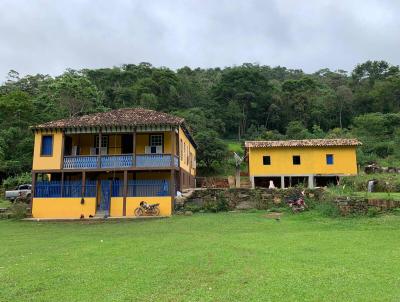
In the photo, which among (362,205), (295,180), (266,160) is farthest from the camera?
(295,180)

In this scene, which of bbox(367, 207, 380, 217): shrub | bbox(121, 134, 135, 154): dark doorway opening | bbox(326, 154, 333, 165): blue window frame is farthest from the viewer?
bbox(326, 154, 333, 165): blue window frame

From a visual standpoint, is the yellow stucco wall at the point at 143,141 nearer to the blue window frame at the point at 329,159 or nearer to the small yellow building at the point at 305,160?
the small yellow building at the point at 305,160

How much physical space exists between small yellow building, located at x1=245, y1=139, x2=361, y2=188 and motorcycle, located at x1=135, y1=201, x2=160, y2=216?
517 inches

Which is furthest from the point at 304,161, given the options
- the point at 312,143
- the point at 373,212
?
the point at 373,212

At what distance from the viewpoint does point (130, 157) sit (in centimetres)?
2394

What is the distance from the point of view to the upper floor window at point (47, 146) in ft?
81.6

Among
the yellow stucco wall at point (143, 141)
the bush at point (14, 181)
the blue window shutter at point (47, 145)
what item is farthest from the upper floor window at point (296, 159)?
the bush at point (14, 181)

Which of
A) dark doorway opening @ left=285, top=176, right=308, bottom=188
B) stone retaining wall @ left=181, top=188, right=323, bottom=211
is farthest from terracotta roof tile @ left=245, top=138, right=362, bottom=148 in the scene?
stone retaining wall @ left=181, top=188, right=323, bottom=211

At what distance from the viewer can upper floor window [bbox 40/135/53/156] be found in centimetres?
2486

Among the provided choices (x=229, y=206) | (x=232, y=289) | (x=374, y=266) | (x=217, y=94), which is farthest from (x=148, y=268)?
(x=217, y=94)

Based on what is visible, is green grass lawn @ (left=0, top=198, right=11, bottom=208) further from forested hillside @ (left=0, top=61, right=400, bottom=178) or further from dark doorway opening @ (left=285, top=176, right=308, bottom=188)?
dark doorway opening @ (left=285, top=176, right=308, bottom=188)

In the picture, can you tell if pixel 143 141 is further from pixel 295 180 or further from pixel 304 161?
pixel 295 180

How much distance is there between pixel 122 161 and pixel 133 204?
2685 millimetres

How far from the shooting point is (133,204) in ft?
76.6
